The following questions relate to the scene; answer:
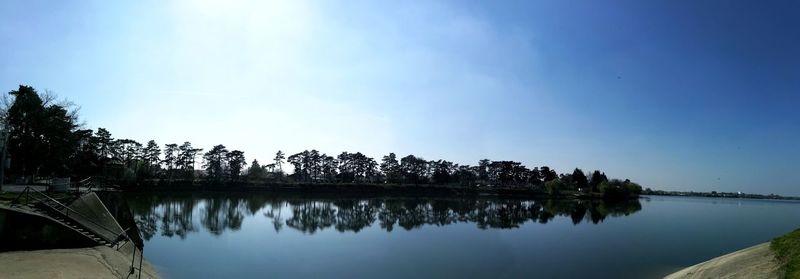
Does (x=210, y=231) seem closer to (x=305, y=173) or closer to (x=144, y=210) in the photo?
(x=144, y=210)

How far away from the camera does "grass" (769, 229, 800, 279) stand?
399 inches

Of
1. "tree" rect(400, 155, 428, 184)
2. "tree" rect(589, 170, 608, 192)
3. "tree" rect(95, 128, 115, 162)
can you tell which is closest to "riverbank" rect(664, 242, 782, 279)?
"tree" rect(95, 128, 115, 162)

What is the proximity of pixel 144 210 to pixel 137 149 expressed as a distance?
4706 centimetres

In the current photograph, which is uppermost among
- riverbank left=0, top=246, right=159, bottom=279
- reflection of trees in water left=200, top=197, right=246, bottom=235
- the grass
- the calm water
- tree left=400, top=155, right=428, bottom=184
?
tree left=400, top=155, right=428, bottom=184

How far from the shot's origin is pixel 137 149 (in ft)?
259

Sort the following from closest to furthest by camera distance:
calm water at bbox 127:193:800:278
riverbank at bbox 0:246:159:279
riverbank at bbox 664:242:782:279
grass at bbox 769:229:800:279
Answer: grass at bbox 769:229:800:279
riverbank at bbox 664:242:782:279
riverbank at bbox 0:246:159:279
calm water at bbox 127:193:800:278

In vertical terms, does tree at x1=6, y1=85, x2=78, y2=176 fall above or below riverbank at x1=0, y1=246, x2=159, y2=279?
above

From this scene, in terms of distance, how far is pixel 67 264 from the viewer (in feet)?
41.3

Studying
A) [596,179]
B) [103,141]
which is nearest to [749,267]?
[103,141]

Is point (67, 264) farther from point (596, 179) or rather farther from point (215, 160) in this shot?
point (596, 179)

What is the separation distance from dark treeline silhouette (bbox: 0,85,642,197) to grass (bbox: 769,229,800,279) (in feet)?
169

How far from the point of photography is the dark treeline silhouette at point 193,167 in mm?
38062

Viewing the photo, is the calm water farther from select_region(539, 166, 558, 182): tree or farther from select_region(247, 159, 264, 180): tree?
select_region(539, 166, 558, 182): tree

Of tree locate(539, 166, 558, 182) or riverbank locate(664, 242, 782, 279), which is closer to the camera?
riverbank locate(664, 242, 782, 279)
